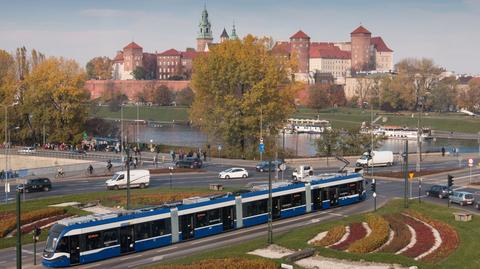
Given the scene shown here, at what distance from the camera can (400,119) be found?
167 m

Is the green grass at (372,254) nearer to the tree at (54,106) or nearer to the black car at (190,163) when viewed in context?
the black car at (190,163)

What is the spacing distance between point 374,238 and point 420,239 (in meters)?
2.70

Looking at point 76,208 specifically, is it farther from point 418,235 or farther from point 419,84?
point 419,84

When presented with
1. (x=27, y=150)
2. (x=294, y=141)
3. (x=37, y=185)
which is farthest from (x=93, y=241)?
(x=294, y=141)

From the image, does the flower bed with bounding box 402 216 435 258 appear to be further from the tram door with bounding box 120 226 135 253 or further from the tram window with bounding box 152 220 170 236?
the tram door with bounding box 120 226 135 253

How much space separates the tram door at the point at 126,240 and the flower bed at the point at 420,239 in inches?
515

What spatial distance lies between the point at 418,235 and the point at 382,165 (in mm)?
38407

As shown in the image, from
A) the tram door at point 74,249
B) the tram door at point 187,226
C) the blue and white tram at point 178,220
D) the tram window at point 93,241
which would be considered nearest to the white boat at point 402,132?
the blue and white tram at point 178,220

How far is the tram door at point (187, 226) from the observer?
118ft

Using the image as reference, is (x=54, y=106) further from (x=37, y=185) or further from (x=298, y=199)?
(x=298, y=199)

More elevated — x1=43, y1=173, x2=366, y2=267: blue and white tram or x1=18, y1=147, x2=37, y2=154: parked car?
x1=18, y1=147, x2=37, y2=154: parked car

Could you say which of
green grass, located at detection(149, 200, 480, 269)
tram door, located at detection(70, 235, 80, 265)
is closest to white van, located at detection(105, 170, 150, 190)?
green grass, located at detection(149, 200, 480, 269)

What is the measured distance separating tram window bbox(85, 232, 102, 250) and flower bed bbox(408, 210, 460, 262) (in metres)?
14.9

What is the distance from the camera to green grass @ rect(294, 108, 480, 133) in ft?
509
